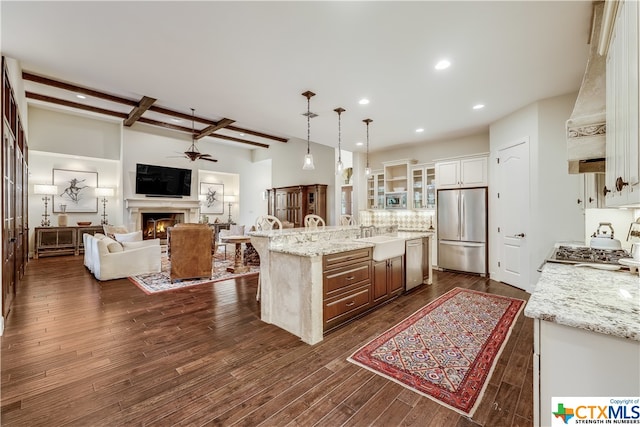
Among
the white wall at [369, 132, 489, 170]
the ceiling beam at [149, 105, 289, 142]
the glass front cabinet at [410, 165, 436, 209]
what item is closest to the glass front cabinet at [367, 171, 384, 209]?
Result: the white wall at [369, 132, 489, 170]

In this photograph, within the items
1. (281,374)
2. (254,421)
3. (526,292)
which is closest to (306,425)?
(254,421)

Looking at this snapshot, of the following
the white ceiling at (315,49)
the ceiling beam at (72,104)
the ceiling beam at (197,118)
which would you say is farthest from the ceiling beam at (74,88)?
the white ceiling at (315,49)

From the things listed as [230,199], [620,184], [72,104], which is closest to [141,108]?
[72,104]

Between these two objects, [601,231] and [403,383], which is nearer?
[403,383]

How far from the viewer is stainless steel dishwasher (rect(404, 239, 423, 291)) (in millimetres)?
4047

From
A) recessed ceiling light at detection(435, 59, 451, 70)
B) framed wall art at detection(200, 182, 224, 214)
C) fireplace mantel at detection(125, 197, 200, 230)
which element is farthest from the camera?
framed wall art at detection(200, 182, 224, 214)

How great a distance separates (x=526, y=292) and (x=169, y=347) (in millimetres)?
→ 4993

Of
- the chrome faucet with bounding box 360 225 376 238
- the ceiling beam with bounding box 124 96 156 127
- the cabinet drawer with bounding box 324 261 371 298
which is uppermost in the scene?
the ceiling beam with bounding box 124 96 156 127

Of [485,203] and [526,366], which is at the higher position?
[485,203]

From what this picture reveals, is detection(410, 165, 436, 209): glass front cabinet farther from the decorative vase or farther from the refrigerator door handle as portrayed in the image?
the decorative vase

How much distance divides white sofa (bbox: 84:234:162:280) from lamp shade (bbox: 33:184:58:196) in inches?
103

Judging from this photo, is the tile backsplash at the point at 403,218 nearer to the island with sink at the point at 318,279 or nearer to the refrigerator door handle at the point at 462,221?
the refrigerator door handle at the point at 462,221

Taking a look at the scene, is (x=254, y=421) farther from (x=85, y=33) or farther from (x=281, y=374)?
(x=85, y=33)

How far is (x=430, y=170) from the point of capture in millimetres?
6070
